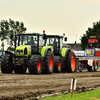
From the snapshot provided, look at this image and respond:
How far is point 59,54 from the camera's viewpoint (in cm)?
2588

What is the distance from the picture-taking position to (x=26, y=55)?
2122 centimetres

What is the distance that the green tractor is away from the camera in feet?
67.4

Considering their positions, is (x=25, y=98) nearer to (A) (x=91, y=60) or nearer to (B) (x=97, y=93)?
(B) (x=97, y=93)

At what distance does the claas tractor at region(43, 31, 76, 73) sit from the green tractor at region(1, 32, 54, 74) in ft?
5.28

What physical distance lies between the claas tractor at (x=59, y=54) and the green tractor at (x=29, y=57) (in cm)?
161

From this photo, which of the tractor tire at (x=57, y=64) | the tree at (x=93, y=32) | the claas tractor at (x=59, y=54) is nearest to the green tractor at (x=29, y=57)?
the tractor tire at (x=57, y=64)

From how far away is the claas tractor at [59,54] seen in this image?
24406 millimetres

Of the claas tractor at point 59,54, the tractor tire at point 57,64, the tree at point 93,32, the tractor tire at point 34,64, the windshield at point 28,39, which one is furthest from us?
the tree at point 93,32

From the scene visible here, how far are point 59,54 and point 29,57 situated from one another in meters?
4.93

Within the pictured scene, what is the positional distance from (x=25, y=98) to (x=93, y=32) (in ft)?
294

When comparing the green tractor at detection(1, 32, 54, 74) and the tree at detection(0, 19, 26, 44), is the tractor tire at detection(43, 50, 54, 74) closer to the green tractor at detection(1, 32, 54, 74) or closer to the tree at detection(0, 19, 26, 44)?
the green tractor at detection(1, 32, 54, 74)

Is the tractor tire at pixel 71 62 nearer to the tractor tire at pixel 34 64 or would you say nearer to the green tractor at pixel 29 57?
the green tractor at pixel 29 57

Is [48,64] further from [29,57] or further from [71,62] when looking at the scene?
[71,62]

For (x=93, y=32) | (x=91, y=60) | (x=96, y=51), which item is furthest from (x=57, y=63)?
(x=93, y=32)
